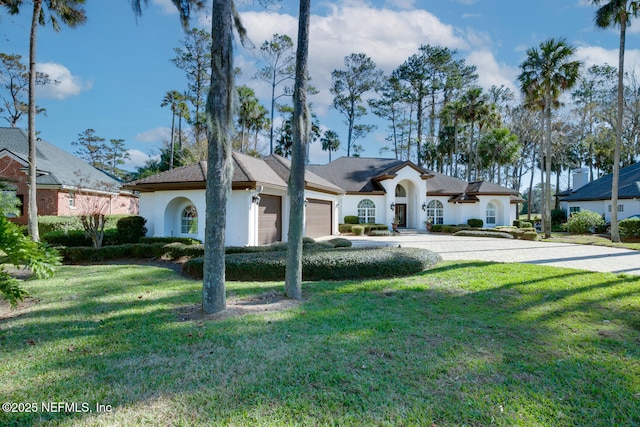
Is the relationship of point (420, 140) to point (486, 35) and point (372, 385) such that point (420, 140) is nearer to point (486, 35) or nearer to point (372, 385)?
point (486, 35)

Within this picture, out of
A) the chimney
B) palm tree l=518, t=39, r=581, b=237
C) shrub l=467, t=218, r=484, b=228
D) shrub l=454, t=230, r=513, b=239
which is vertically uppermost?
palm tree l=518, t=39, r=581, b=237

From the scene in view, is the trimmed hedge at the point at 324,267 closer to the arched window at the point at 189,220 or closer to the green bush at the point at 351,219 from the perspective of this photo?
the arched window at the point at 189,220

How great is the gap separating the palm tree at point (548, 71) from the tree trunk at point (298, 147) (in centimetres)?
2017

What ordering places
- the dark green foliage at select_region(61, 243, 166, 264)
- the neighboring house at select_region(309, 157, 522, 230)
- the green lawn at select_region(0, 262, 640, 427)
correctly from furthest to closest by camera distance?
1. the neighboring house at select_region(309, 157, 522, 230)
2. the dark green foliage at select_region(61, 243, 166, 264)
3. the green lawn at select_region(0, 262, 640, 427)

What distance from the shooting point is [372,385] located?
3064 mm

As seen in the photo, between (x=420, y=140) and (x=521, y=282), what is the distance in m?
34.2

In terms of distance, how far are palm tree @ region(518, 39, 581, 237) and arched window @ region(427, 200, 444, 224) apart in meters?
8.35

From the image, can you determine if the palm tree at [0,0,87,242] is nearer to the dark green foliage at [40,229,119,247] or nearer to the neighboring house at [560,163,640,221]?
the dark green foliage at [40,229,119,247]

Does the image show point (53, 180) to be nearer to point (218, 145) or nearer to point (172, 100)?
point (172, 100)

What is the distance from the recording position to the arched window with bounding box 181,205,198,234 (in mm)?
14672

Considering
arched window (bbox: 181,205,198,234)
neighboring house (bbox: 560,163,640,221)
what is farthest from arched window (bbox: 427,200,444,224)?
arched window (bbox: 181,205,198,234)

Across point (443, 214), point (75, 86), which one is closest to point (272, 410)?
point (75, 86)

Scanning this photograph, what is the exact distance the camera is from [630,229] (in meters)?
18.8

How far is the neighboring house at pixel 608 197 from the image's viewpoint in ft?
77.4
